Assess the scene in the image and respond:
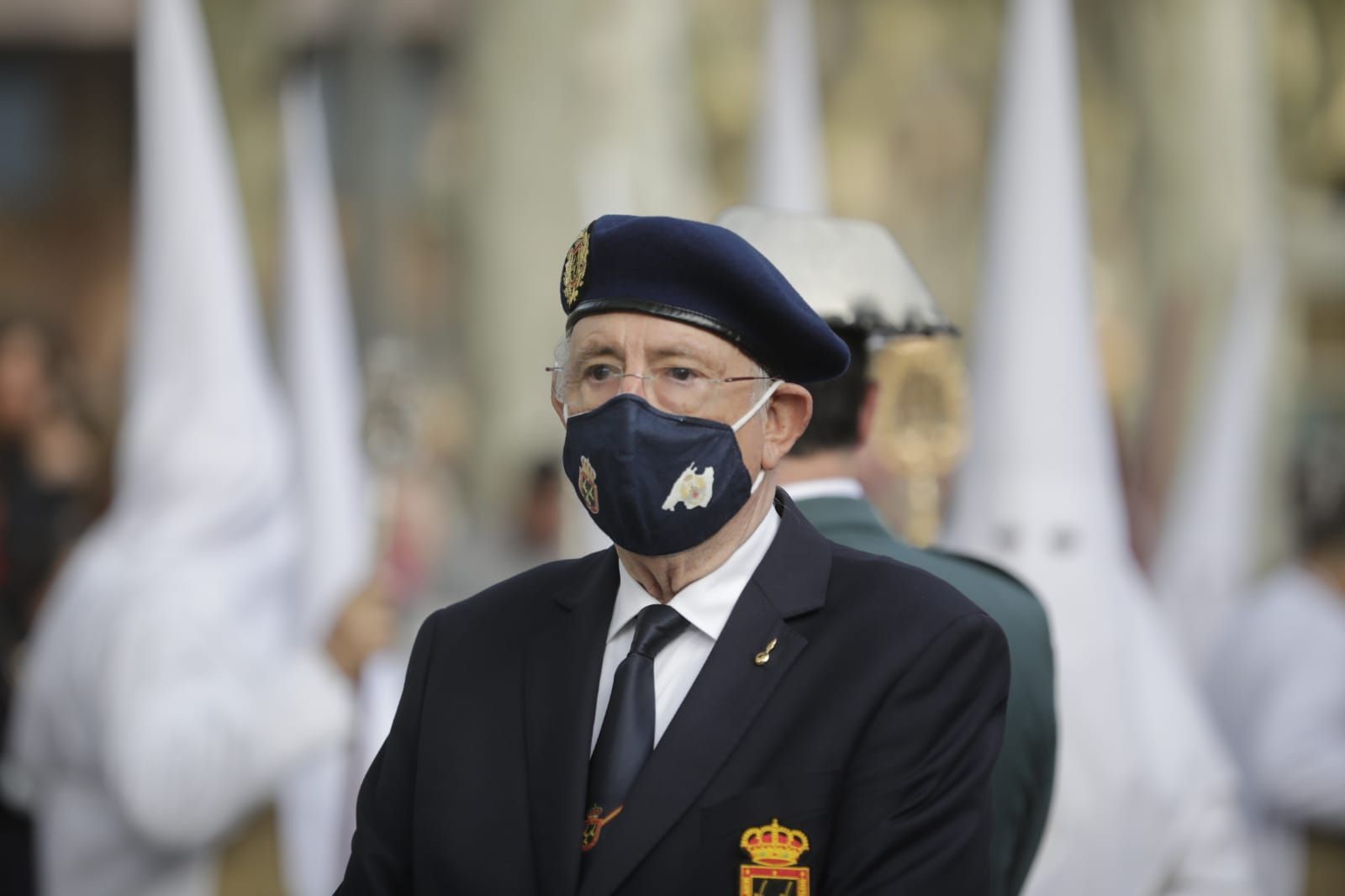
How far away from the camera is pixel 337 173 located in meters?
15.3

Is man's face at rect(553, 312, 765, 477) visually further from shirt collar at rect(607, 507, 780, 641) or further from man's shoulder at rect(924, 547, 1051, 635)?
man's shoulder at rect(924, 547, 1051, 635)

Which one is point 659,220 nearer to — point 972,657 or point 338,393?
point 972,657

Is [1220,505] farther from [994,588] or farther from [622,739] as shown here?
[622,739]

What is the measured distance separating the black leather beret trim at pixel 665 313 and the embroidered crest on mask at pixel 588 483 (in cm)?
17

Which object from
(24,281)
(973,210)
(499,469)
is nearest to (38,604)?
(499,469)

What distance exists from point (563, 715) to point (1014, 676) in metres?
1.00

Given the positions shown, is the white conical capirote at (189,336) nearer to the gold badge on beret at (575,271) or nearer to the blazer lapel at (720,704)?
the gold badge on beret at (575,271)

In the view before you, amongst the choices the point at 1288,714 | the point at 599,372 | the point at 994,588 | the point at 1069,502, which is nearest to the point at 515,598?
the point at 599,372

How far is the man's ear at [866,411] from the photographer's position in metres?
3.14

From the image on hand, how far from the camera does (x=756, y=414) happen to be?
2.21 m

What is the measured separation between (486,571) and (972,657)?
8427mm

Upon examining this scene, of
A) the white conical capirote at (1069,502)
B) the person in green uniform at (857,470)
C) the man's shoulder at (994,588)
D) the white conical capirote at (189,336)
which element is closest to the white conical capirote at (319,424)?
the white conical capirote at (189,336)

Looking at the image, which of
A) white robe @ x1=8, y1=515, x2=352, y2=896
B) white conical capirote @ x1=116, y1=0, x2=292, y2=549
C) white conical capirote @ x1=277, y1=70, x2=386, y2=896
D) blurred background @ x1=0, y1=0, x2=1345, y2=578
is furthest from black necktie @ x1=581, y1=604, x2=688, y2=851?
blurred background @ x1=0, y1=0, x2=1345, y2=578

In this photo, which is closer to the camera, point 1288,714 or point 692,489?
point 692,489
